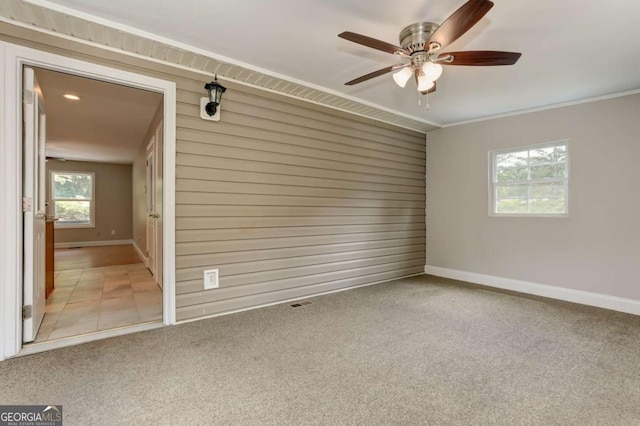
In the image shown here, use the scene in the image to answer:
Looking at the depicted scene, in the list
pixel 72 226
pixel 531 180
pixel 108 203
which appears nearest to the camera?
pixel 531 180

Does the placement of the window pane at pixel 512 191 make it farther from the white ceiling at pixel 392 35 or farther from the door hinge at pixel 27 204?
the door hinge at pixel 27 204

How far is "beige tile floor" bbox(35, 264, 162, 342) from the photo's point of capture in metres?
2.73

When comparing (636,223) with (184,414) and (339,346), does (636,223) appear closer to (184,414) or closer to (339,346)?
(339,346)

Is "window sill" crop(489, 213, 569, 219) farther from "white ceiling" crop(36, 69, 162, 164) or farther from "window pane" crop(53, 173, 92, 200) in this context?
"window pane" crop(53, 173, 92, 200)

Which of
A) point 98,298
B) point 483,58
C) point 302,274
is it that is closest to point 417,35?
point 483,58

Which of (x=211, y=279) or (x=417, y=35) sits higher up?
(x=417, y=35)

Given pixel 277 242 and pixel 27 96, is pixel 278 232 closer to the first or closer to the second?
pixel 277 242

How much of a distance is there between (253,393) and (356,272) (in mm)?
2599

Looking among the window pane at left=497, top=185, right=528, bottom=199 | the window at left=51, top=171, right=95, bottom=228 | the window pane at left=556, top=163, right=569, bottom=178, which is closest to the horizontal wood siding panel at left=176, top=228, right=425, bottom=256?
the window pane at left=497, top=185, right=528, bottom=199

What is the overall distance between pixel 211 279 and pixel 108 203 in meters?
7.78

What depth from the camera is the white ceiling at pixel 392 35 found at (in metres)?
2.06

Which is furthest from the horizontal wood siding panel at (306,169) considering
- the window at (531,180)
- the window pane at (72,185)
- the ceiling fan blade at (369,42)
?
the window pane at (72,185)

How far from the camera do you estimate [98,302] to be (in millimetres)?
3414

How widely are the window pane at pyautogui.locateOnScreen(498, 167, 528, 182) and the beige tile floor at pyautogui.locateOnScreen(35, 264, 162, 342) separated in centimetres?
466
